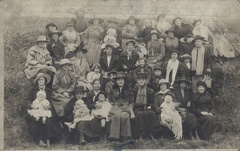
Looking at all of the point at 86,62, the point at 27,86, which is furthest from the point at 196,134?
the point at 27,86

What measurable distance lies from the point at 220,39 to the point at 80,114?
3018 millimetres

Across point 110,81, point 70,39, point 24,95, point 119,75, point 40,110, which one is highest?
point 70,39

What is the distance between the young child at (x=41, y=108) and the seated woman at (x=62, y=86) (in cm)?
15

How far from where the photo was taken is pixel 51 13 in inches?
414

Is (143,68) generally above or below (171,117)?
above

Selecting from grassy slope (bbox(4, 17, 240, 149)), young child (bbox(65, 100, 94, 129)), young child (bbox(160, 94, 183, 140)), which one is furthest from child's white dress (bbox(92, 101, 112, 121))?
young child (bbox(160, 94, 183, 140))

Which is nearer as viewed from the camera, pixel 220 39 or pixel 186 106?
pixel 186 106

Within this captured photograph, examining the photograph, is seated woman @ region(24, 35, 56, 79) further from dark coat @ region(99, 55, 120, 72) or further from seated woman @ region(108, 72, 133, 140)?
seated woman @ region(108, 72, 133, 140)

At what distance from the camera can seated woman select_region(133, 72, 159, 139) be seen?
34.0 feet

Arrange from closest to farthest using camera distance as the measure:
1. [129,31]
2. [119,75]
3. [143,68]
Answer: [119,75], [143,68], [129,31]

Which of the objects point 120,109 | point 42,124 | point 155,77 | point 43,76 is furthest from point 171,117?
point 43,76

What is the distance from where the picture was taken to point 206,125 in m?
10.5

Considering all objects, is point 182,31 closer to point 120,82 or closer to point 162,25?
point 162,25

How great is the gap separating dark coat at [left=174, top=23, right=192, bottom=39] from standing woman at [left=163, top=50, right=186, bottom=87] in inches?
14.6
